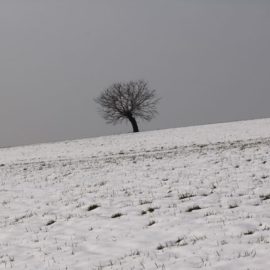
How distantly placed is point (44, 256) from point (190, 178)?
8173mm

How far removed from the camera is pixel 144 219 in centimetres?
1061

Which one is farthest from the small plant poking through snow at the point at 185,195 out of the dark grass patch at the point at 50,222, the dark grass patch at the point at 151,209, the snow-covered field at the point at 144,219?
the dark grass patch at the point at 50,222

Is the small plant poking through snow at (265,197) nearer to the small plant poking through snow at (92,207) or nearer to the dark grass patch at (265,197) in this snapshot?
the dark grass patch at (265,197)

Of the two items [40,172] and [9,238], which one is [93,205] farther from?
[40,172]

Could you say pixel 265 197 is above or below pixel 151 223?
above

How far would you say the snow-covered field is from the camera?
785 centimetres

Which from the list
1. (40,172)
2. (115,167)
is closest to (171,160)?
(115,167)

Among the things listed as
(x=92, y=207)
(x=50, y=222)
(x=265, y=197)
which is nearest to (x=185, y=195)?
(x=265, y=197)

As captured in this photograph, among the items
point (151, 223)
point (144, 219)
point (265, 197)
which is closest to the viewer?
point (151, 223)

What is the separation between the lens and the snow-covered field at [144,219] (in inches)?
309

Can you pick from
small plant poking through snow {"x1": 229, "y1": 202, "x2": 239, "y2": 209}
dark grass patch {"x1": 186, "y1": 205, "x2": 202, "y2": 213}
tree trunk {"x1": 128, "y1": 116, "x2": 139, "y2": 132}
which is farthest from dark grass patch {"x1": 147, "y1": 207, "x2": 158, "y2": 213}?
tree trunk {"x1": 128, "y1": 116, "x2": 139, "y2": 132}

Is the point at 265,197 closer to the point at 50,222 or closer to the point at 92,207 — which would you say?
the point at 92,207

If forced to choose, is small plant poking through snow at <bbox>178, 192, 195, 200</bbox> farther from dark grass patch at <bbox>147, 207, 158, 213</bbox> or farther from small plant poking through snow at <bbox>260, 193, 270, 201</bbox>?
small plant poking through snow at <bbox>260, 193, 270, 201</bbox>

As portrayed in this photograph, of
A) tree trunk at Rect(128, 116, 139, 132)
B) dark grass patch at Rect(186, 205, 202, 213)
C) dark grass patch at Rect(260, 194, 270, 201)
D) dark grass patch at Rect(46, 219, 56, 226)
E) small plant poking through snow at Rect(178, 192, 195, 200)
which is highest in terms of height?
tree trunk at Rect(128, 116, 139, 132)
